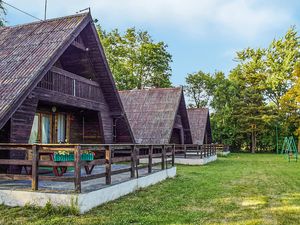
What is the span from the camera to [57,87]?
974 centimetres

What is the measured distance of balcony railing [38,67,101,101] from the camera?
9.43m

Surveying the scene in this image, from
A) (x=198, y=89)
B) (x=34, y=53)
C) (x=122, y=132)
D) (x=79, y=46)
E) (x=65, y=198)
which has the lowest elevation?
(x=65, y=198)

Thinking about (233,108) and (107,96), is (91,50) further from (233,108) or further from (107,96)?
(233,108)

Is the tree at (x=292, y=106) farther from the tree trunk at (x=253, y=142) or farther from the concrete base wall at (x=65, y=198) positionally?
the concrete base wall at (x=65, y=198)

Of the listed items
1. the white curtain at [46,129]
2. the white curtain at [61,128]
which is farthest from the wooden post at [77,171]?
the white curtain at [61,128]

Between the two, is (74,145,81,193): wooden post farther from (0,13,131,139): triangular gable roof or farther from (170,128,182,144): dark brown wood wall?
(170,128,182,144): dark brown wood wall

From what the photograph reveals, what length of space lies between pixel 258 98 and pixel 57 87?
31.2 m

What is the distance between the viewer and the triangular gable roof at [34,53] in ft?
23.8

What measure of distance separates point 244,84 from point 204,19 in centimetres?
2340

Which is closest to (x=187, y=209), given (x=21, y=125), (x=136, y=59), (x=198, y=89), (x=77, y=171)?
(x=77, y=171)

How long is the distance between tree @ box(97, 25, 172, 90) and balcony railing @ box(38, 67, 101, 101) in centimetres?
2240

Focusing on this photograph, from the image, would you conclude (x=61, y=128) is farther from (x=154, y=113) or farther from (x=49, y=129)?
(x=154, y=113)

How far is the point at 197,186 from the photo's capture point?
886 cm

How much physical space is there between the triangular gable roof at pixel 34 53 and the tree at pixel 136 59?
74.3ft
